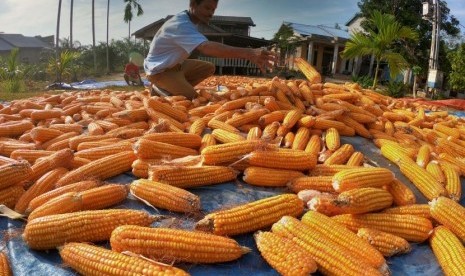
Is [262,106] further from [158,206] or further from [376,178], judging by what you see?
[158,206]

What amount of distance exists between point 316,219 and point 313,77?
12.9ft

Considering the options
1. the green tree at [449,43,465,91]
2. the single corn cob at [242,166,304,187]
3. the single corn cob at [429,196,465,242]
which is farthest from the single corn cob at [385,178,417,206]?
the green tree at [449,43,465,91]

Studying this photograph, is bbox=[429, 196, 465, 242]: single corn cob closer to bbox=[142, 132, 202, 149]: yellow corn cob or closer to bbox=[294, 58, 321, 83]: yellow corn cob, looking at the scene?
bbox=[142, 132, 202, 149]: yellow corn cob

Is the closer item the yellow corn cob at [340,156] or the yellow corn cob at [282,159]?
the yellow corn cob at [282,159]

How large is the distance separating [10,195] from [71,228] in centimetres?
87

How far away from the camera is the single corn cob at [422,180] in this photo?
296cm

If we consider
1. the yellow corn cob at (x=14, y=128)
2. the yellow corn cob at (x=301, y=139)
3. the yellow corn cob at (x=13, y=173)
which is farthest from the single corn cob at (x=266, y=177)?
the yellow corn cob at (x=14, y=128)

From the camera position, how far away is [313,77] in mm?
5902

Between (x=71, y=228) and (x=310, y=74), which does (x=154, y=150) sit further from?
(x=310, y=74)

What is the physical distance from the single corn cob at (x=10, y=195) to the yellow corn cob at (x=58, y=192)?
8.0 inches

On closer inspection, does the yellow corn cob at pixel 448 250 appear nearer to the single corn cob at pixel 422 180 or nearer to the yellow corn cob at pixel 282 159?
the single corn cob at pixel 422 180

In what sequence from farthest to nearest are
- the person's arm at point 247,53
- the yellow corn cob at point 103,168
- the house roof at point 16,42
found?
1. the house roof at point 16,42
2. the person's arm at point 247,53
3. the yellow corn cob at point 103,168

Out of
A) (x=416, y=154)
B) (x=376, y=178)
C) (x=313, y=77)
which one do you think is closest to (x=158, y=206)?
(x=376, y=178)

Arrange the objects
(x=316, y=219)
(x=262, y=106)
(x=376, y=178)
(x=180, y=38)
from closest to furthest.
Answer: (x=316, y=219) < (x=376, y=178) < (x=262, y=106) < (x=180, y=38)
